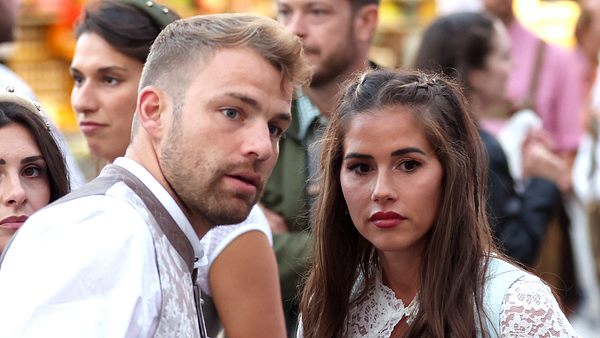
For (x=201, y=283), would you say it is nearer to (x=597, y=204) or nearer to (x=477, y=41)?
(x=477, y=41)

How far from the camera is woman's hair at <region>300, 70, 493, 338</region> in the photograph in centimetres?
302

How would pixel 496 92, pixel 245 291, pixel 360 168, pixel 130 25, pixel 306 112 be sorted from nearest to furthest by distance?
pixel 360 168, pixel 245 291, pixel 130 25, pixel 306 112, pixel 496 92

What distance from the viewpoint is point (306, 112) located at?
4602 mm

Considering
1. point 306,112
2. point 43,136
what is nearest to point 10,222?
point 43,136

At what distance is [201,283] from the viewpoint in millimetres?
3473

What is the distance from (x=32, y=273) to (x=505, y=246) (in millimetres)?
2712

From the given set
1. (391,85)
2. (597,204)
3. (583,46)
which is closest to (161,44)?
(391,85)

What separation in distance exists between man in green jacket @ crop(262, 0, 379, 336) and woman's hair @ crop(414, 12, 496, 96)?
38 cm

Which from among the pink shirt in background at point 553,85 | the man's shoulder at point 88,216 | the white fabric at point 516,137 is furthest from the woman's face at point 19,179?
the pink shirt in background at point 553,85

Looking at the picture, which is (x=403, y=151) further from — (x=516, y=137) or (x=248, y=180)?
(x=516, y=137)

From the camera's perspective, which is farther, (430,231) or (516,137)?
(516,137)

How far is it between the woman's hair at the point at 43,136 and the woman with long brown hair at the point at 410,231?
718 mm

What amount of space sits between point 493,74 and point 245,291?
2160mm

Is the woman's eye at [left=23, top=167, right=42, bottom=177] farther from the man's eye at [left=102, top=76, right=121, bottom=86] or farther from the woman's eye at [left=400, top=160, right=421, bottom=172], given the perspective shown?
the woman's eye at [left=400, top=160, right=421, bottom=172]
